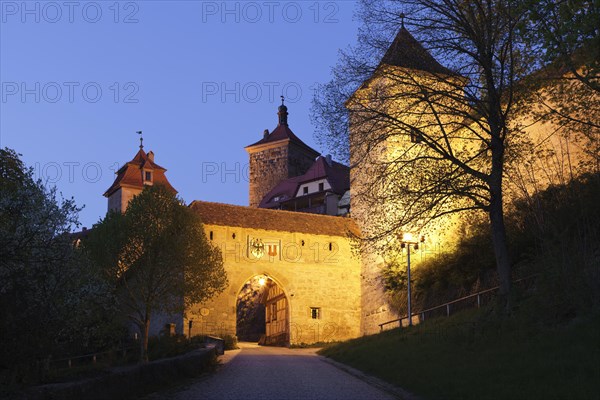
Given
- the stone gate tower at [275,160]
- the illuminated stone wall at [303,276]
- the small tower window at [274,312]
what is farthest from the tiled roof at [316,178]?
the illuminated stone wall at [303,276]

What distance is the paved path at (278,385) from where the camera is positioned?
1226 centimetres

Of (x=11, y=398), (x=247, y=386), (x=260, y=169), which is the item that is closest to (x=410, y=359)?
(x=247, y=386)

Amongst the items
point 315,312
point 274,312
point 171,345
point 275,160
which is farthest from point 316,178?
point 171,345

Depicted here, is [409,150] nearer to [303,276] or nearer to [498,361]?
[303,276]

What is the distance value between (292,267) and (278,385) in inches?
922

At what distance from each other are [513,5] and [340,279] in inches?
934

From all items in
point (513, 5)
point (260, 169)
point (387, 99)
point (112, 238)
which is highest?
point (260, 169)

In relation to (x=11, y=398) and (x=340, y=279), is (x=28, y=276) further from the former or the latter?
(x=340, y=279)

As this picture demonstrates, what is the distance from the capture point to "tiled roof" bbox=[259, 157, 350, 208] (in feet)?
209

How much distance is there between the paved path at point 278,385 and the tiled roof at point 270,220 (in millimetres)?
17365

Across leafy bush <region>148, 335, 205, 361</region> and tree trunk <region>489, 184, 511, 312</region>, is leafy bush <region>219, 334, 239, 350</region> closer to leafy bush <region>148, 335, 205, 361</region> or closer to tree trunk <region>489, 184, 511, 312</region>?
leafy bush <region>148, 335, 205, 361</region>

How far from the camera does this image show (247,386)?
1383 centimetres

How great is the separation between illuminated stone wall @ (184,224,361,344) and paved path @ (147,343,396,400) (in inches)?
653

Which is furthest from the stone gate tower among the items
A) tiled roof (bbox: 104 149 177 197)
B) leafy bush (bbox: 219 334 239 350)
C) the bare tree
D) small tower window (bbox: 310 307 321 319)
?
the bare tree
